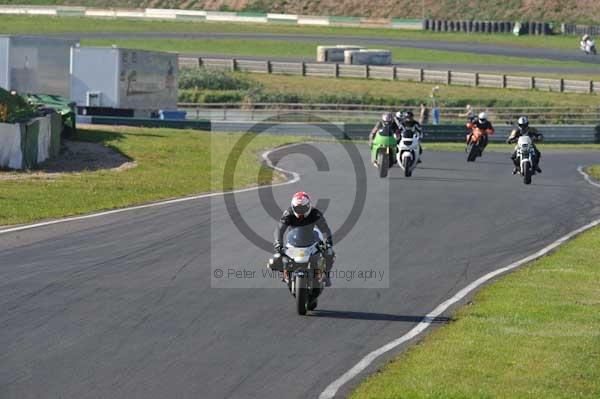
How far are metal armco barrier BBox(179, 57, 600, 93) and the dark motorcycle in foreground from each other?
4908 centimetres

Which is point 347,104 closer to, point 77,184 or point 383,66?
point 383,66

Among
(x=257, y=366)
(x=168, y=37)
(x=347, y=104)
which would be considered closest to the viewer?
(x=257, y=366)

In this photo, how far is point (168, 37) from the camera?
81250 millimetres

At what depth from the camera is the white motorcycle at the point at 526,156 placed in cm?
2847

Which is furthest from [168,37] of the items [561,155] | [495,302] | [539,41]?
[495,302]

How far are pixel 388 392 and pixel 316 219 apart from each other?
3.81 m

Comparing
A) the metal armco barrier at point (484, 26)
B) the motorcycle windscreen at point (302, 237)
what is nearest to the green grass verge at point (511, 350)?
the motorcycle windscreen at point (302, 237)

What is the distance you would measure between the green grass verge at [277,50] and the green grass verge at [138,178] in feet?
109

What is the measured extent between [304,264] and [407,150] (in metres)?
16.3

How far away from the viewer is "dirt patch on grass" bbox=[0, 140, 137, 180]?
27422 mm

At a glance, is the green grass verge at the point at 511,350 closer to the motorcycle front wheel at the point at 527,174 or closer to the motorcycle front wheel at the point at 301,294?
the motorcycle front wheel at the point at 301,294

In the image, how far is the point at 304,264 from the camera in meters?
13.0

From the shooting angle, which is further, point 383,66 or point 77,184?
point 383,66

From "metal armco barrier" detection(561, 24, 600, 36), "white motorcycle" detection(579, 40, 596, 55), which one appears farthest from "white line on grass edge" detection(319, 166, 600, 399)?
"metal armco barrier" detection(561, 24, 600, 36)
